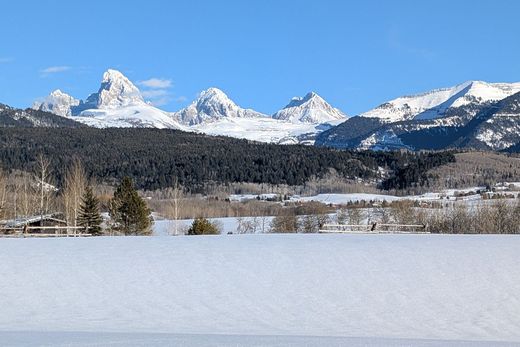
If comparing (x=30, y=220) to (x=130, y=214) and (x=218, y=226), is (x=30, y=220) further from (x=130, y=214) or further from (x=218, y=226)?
(x=218, y=226)

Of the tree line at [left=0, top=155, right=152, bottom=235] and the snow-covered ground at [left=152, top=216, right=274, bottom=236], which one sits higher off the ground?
the tree line at [left=0, top=155, right=152, bottom=235]

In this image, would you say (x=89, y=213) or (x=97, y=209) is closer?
(x=89, y=213)

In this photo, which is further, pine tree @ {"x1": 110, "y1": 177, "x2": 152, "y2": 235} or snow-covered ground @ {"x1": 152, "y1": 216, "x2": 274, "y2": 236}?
snow-covered ground @ {"x1": 152, "y1": 216, "x2": 274, "y2": 236}

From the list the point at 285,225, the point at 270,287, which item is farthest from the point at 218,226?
the point at 270,287

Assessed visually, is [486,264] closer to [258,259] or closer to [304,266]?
[304,266]

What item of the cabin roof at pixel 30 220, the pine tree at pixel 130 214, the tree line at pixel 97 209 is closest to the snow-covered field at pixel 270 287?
the tree line at pixel 97 209

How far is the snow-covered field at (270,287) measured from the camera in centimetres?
2478

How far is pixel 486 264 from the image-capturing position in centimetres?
3266

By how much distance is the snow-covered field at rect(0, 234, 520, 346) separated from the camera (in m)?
24.8

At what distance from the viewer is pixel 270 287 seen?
1192 inches

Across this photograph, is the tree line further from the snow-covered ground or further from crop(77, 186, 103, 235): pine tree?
the snow-covered ground

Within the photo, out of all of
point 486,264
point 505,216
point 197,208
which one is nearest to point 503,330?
point 486,264

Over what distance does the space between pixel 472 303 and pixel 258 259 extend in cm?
1094

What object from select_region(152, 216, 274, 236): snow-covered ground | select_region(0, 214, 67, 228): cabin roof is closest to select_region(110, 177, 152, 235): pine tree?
select_region(0, 214, 67, 228): cabin roof
